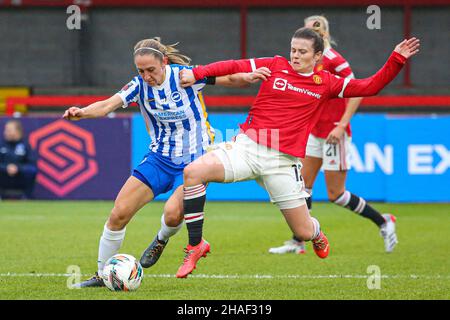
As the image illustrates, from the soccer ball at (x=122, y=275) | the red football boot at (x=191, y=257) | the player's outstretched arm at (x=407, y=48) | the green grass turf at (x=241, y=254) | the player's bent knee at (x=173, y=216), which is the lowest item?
the green grass turf at (x=241, y=254)

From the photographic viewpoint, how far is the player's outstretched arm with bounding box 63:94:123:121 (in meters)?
6.71

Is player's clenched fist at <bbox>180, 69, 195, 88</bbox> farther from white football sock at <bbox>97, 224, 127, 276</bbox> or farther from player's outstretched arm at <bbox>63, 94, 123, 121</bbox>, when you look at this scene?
white football sock at <bbox>97, 224, 127, 276</bbox>

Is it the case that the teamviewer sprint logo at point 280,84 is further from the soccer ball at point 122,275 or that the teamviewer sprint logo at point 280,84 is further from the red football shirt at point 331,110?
the red football shirt at point 331,110

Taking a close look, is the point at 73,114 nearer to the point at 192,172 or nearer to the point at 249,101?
the point at 192,172

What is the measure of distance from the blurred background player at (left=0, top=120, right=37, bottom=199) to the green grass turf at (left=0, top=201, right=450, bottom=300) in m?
0.43

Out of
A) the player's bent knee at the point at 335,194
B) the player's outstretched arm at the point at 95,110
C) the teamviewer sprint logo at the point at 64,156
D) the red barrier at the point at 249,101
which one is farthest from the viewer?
the red barrier at the point at 249,101

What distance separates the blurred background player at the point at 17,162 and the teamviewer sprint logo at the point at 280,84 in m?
8.12

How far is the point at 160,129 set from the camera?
737 cm

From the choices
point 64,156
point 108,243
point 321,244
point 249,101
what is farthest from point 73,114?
point 249,101

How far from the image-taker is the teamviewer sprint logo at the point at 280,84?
279 inches

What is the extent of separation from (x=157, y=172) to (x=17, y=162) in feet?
25.1

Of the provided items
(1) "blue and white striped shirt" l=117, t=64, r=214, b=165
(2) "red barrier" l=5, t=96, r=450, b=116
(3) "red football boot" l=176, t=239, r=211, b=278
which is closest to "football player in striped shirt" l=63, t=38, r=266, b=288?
(1) "blue and white striped shirt" l=117, t=64, r=214, b=165

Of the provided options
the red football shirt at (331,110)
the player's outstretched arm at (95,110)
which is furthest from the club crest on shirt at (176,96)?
the red football shirt at (331,110)
